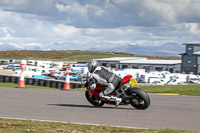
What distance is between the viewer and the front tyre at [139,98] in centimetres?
947

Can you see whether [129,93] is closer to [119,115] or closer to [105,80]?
[105,80]

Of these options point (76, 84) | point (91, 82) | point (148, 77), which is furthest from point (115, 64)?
point (91, 82)

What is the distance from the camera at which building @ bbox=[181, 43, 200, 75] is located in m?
81.8

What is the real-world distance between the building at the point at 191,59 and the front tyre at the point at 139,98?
244 feet

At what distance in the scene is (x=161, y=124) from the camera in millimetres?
7363

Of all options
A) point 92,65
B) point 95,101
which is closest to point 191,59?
point 95,101

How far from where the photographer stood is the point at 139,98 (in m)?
9.62

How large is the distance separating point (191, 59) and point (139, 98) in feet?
249

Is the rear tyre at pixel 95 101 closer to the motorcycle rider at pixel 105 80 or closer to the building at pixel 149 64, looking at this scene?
the motorcycle rider at pixel 105 80

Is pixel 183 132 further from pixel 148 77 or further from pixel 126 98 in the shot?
pixel 148 77

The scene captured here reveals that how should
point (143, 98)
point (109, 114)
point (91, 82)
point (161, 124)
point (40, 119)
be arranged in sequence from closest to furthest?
point (161, 124), point (40, 119), point (109, 114), point (143, 98), point (91, 82)

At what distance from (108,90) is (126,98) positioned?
1.86 feet

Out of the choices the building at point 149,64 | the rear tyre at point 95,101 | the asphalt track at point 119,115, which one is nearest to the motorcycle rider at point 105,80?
the asphalt track at point 119,115

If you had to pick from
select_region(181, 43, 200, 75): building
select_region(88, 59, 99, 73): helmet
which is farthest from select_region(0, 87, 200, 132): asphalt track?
select_region(181, 43, 200, 75): building
